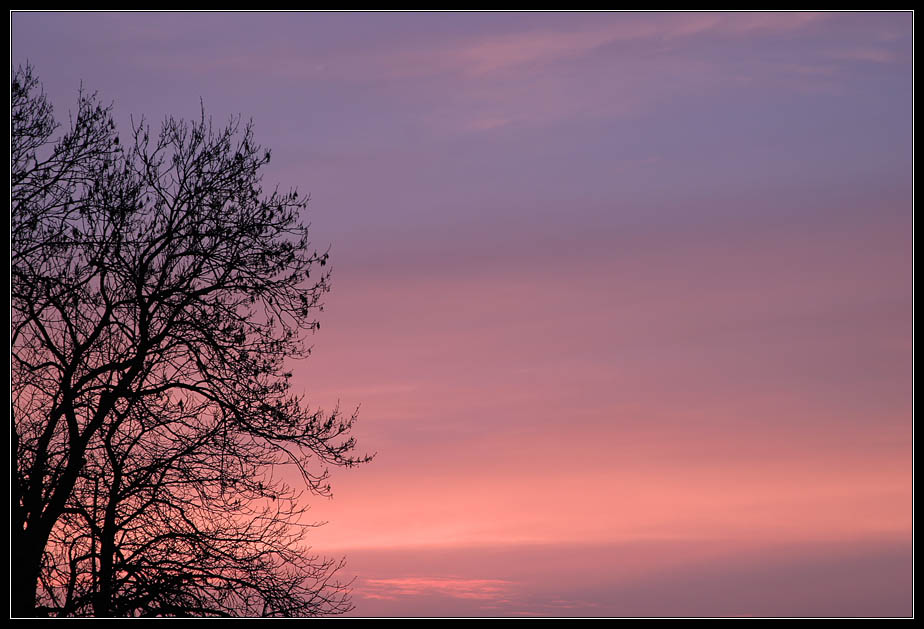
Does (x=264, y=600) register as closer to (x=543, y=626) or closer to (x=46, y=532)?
(x=46, y=532)

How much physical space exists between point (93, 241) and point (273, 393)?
3.13 metres

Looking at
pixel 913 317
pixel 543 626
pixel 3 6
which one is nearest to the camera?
pixel 543 626

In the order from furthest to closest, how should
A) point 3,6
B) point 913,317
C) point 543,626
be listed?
point 913,317, point 3,6, point 543,626

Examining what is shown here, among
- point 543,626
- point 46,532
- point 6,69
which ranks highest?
point 6,69

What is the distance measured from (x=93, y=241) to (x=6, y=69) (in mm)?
2419

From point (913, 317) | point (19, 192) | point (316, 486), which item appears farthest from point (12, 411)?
point (913, 317)

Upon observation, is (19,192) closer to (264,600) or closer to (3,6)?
(3,6)

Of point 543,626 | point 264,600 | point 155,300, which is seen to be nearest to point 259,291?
point 155,300

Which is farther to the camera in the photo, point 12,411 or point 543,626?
point 12,411

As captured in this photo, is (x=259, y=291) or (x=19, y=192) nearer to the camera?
(x=19, y=192)

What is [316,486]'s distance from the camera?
16.8 m

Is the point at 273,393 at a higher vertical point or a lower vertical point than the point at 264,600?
higher

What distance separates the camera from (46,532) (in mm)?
15617

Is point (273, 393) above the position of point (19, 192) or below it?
below
